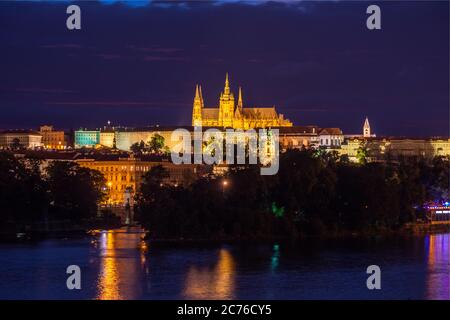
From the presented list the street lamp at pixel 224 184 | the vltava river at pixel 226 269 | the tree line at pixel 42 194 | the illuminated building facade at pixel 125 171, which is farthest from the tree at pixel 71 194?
the illuminated building facade at pixel 125 171

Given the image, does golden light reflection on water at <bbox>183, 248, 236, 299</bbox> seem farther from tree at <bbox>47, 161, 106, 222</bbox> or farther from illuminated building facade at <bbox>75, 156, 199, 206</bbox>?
illuminated building facade at <bbox>75, 156, 199, 206</bbox>

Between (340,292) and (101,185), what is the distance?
2268 cm

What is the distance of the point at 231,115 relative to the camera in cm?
8769

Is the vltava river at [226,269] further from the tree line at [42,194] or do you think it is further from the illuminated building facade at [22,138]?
the illuminated building facade at [22,138]

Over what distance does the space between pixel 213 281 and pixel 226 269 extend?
1645 millimetres

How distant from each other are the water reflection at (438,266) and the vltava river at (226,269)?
19 millimetres

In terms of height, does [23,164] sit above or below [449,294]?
above

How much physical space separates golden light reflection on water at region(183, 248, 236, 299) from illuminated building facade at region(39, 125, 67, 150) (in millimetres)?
60593

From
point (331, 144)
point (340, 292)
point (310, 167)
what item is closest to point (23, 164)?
point (310, 167)

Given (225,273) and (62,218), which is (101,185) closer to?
(62,218)

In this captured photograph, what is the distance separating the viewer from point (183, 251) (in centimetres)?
2908

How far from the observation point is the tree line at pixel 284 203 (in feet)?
104

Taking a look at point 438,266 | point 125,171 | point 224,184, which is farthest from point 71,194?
point 438,266

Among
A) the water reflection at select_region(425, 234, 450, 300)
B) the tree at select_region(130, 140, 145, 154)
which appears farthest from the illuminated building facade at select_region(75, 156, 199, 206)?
the tree at select_region(130, 140, 145, 154)
